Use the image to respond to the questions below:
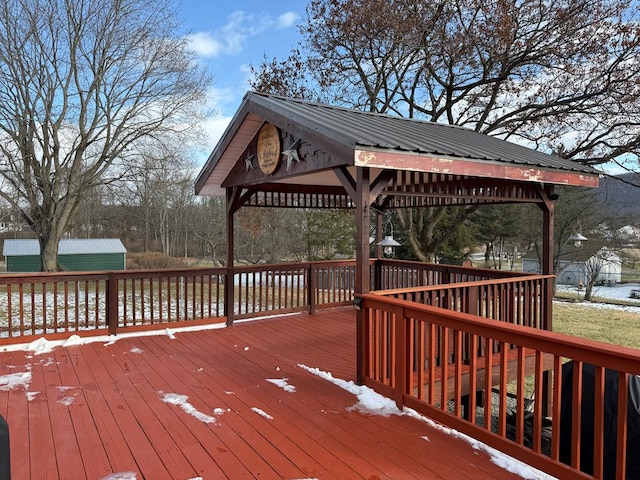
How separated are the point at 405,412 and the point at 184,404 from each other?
1.75 m

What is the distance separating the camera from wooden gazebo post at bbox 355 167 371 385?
12.6ft

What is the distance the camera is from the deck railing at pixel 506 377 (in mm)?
2203

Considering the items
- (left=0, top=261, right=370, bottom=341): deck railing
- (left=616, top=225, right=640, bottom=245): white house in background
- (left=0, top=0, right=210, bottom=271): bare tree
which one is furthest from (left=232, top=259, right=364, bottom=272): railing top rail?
(left=616, top=225, right=640, bottom=245): white house in background

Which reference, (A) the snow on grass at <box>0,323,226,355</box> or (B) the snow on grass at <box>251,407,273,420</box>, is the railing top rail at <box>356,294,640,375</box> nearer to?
(B) the snow on grass at <box>251,407,273,420</box>

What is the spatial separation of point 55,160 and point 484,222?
62.9ft

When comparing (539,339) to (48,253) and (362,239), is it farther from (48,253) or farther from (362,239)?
(48,253)

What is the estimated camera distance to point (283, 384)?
4.01 meters


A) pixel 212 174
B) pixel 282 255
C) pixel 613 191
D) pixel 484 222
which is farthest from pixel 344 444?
pixel 484 222

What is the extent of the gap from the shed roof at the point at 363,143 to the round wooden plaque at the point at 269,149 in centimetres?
18

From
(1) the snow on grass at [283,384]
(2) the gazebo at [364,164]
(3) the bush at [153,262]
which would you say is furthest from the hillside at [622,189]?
(3) the bush at [153,262]

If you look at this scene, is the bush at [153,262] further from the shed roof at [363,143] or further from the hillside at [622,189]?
the hillside at [622,189]

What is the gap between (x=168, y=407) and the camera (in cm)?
344

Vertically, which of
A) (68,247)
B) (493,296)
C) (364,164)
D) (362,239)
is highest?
(364,164)

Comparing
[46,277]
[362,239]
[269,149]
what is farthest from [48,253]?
[362,239]
